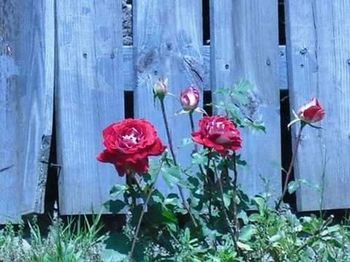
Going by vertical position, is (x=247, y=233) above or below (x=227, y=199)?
below

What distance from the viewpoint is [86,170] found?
3.84 meters

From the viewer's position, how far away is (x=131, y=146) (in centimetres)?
286

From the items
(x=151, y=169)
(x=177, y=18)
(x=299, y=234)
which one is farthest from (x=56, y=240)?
(x=177, y=18)

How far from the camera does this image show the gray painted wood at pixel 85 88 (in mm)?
3826

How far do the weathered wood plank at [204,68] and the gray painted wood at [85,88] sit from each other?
0.10ft

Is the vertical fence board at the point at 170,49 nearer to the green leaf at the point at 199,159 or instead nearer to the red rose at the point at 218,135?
the green leaf at the point at 199,159

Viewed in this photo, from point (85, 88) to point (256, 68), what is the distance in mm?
709

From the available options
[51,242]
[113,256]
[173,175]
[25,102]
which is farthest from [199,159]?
[25,102]

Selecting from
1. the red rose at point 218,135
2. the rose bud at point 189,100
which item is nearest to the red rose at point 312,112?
the red rose at point 218,135

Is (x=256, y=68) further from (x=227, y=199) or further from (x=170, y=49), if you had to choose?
(x=227, y=199)

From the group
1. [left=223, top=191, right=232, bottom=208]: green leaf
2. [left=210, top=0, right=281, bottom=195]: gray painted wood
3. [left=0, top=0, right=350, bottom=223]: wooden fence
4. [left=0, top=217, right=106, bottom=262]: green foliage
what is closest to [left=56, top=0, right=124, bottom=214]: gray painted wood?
[left=0, top=0, right=350, bottom=223]: wooden fence

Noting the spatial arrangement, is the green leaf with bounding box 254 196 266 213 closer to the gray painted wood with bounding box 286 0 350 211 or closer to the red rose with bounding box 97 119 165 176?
the red rose with bounding box 97 119 165 176

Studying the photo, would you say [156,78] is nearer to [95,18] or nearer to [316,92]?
[95,18]

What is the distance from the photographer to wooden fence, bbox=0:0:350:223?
12.6 feet
